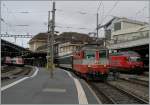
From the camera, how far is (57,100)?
16609 mm

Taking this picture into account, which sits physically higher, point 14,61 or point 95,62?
point 14,61

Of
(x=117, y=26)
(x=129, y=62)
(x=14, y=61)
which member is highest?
(x=117, y=26)

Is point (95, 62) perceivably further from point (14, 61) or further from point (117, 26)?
point (117, 26)

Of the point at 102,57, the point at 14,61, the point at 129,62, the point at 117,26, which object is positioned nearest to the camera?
the point at 102,57

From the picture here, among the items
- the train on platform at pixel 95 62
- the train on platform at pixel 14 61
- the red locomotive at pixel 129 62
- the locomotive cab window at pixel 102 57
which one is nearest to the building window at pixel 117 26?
the train on platform at pixel 14 61

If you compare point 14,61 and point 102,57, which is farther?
point 14,61

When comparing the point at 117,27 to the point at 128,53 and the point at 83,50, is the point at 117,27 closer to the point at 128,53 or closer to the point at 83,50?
the point at 128,53

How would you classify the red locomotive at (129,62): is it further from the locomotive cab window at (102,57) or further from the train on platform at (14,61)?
the train on platform at (14,61)

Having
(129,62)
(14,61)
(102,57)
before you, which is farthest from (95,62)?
(14,61)

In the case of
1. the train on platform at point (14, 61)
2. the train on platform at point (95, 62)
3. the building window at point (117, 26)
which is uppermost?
the building window at point (117, 26)

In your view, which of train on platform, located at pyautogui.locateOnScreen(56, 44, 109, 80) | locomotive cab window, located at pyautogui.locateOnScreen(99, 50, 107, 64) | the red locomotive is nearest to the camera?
train on platform, located at pyautogui.locateOnScreen(56, 44, 109, 80)

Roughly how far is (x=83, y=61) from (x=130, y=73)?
753 inches

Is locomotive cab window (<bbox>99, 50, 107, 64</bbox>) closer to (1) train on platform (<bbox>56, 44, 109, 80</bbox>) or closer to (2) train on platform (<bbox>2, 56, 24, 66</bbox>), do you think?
(1) train on platform (<bbox>56, 44, 109, 80</bbox>)

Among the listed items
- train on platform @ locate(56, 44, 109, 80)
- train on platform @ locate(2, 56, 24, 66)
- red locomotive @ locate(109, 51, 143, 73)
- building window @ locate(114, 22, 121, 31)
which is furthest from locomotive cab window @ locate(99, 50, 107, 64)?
building window @ locate(114, 22, 121, 31)
